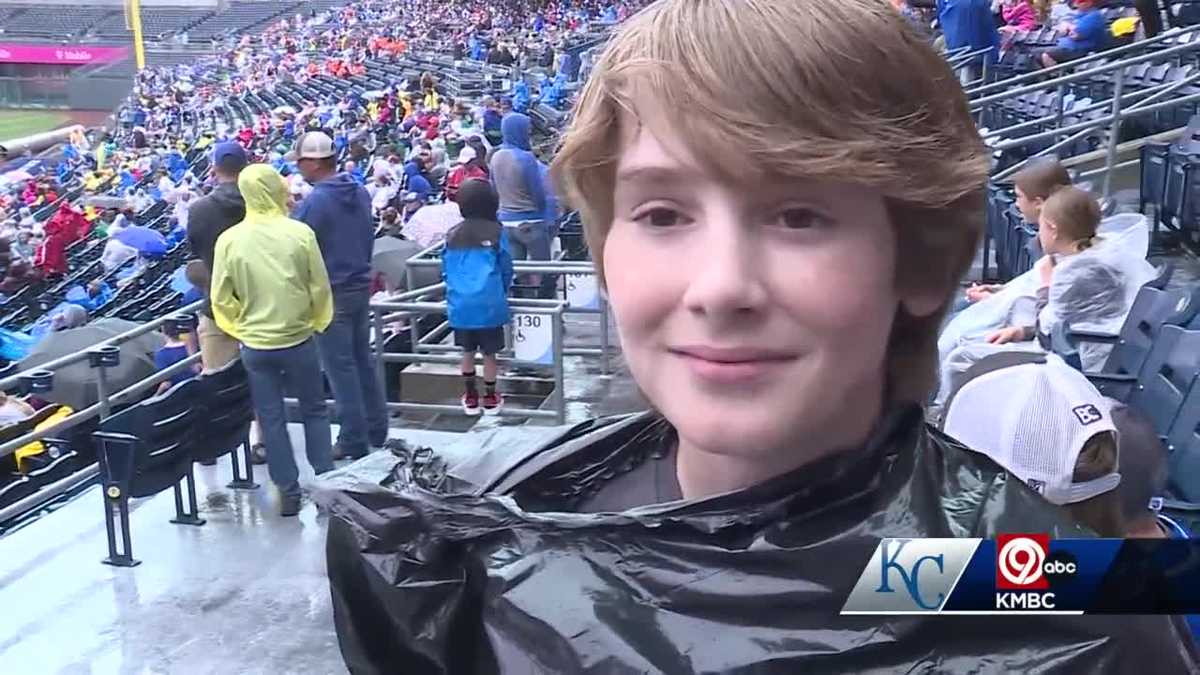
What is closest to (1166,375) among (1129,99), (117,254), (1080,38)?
(1129,99)

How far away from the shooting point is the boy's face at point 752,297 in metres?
0.78

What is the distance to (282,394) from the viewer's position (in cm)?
420

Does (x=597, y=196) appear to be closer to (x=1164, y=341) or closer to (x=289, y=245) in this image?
(x=1164, y=341)

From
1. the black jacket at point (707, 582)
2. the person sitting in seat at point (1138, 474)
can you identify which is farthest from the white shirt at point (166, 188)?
the black jacket at point (707, 582)

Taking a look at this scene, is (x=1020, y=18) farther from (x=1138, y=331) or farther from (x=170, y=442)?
(x=170, y=442)

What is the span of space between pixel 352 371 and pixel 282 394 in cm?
35

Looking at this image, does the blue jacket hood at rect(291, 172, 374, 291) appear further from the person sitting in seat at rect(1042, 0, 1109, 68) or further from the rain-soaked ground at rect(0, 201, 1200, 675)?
the person sitting in seat at rect(1042, 0, 1109, 68)

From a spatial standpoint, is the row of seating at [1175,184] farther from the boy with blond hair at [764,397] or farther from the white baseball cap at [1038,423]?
the boy with blond hair at [764,397]

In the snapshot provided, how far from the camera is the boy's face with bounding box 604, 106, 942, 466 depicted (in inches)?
30.7

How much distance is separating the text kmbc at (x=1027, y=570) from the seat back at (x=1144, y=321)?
2.85 m

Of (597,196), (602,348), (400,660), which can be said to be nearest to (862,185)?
(597,196)

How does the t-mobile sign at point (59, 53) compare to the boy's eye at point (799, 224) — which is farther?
the t-mobile sign at point (59, 53)

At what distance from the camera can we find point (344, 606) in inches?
36.4

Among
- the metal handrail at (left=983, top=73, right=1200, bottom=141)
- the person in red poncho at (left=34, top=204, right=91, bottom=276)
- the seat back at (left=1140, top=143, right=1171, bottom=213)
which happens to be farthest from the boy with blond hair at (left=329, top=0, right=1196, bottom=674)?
the person in red poncho at (left=34, top=204, right=91, bottom=276)
